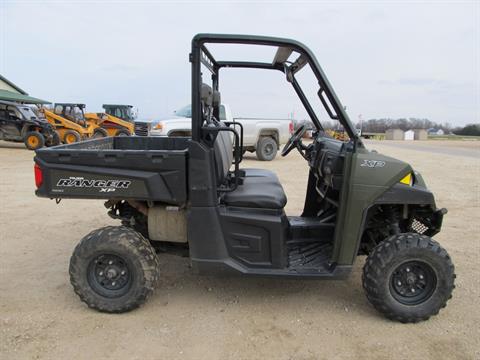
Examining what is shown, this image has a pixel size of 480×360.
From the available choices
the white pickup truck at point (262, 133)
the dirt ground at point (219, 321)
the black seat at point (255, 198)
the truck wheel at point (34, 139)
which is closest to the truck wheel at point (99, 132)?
the truck wheel at point (34, 139)

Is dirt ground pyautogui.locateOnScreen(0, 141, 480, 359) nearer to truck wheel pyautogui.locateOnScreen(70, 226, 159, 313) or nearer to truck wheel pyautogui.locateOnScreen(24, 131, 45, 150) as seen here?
truck wheel pyautogui.locateOnScreen(70, 226, 159, 313)

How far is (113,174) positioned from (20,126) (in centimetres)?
1552

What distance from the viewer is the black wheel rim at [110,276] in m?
3.20

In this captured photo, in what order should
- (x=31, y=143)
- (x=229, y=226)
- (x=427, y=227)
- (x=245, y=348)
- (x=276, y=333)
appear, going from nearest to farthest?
1. (x=245, y=348)
2. (x=276, y=333)
3. (x=229, y=226)
4. (x=427, y=227)
5. (x=31, y=143)

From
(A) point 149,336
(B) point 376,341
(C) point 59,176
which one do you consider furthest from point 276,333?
(C) point 59,176

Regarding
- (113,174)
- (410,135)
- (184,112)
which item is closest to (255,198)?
(113,174)

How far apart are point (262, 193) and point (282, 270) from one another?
620 millimetres

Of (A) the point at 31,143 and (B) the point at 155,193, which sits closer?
(B) the point at 155,193

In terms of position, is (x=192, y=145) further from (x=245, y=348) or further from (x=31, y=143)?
(x=31, y=143)

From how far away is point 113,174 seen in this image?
3068 millimetres

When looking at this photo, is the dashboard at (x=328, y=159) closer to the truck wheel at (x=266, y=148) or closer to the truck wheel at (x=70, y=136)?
the truck wheel at (x=266, y=148)

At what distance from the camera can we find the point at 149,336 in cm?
288

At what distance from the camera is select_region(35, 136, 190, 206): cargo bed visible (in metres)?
3.05

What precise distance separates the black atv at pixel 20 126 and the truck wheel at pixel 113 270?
14.6m
